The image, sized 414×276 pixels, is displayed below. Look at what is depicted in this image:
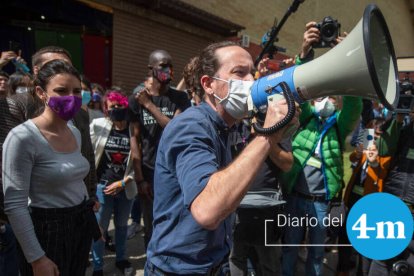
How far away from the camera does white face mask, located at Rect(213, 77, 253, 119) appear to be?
5.18 feet

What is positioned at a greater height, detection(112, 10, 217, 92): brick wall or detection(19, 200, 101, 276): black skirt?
detection(112, 10, 217, 92): brick wall

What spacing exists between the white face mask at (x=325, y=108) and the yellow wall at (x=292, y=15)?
6583mm

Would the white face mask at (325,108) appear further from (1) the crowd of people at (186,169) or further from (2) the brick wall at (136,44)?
(2) the brick wall at (136,44)

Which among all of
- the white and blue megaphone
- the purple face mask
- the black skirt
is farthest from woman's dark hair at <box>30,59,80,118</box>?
the white and blue megaphone

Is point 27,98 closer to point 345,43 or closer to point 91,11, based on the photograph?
point 345,43

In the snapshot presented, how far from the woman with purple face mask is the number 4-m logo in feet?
7.57

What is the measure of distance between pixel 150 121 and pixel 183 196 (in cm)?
213

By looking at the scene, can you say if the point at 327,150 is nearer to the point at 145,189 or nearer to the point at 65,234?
the point at 145,189

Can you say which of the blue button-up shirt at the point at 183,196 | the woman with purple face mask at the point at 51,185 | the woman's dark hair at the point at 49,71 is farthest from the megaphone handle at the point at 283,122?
the woman's dark hair at the point at 49,71

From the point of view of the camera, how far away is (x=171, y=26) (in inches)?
324

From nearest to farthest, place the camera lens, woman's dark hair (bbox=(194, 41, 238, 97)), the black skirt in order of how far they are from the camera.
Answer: woman's dark hair (bbox=(194, 41, 238, 97)), the black skirt, the camera lens

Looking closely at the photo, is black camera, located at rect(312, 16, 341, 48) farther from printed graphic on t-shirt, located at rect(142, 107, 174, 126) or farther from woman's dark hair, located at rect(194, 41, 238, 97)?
printed graphic on t-shirt, located at rect(142, 107, 174, 126)

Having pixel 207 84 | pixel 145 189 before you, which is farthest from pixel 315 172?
pixel 207 84

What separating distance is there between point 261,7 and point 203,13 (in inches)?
166
